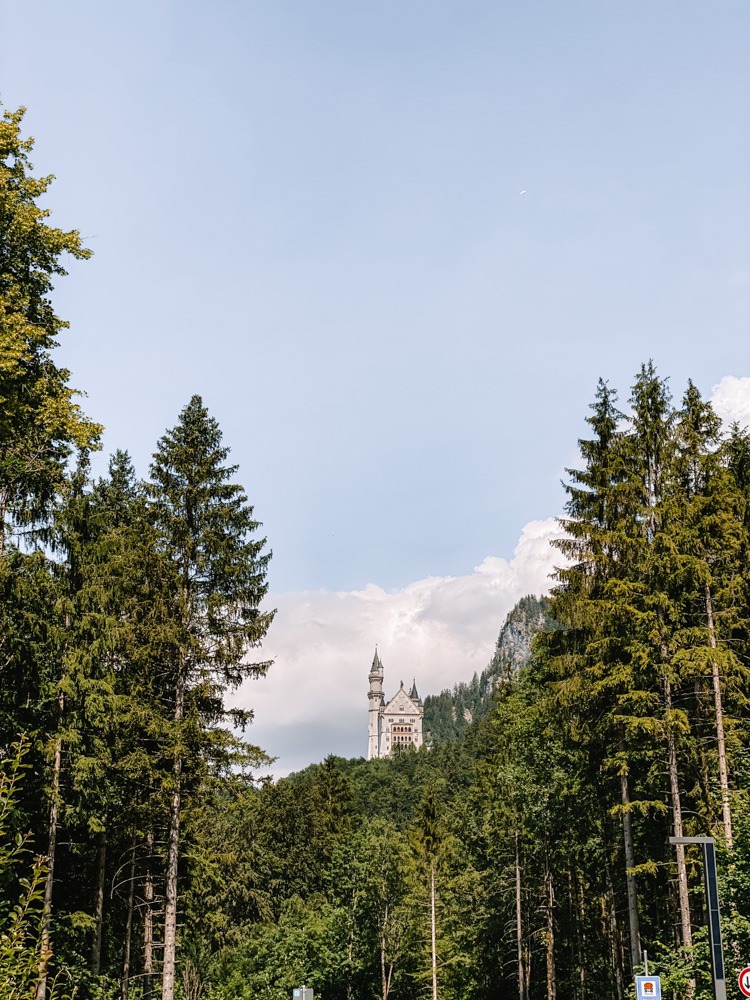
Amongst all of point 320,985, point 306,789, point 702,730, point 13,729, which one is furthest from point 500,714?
point 306,789

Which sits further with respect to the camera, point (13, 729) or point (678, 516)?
point (678, 516)

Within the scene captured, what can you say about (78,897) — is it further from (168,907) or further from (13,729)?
(13,729)

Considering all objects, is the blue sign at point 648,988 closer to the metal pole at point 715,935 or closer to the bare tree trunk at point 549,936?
the metal pole at point 715,935

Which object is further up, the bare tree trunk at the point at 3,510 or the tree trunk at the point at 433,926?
the bare tree trunk at the point at 3,510

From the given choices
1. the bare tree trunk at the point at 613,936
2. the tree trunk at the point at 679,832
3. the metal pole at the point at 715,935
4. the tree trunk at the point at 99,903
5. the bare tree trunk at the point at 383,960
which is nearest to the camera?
the metal pole at the point at 715,935

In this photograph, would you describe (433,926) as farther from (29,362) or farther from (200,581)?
(29,362)

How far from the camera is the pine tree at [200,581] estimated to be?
19.7m

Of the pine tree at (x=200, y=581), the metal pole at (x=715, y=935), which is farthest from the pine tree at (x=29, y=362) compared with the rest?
the metal pole at (x=715, y=935)

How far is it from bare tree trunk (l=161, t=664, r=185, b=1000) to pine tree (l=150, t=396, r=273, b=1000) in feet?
0.08

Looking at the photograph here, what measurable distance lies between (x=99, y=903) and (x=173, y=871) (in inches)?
164

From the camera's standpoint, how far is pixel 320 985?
46531 mm

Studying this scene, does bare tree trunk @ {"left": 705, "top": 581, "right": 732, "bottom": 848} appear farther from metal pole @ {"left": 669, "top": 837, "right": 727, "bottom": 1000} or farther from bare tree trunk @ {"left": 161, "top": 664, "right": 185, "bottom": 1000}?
bare tree trunk @ {"left": 161, "top": 664, "right": 185, "bottom": 1000}

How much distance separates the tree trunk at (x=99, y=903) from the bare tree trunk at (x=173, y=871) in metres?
2.49

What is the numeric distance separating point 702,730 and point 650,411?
8418mm
